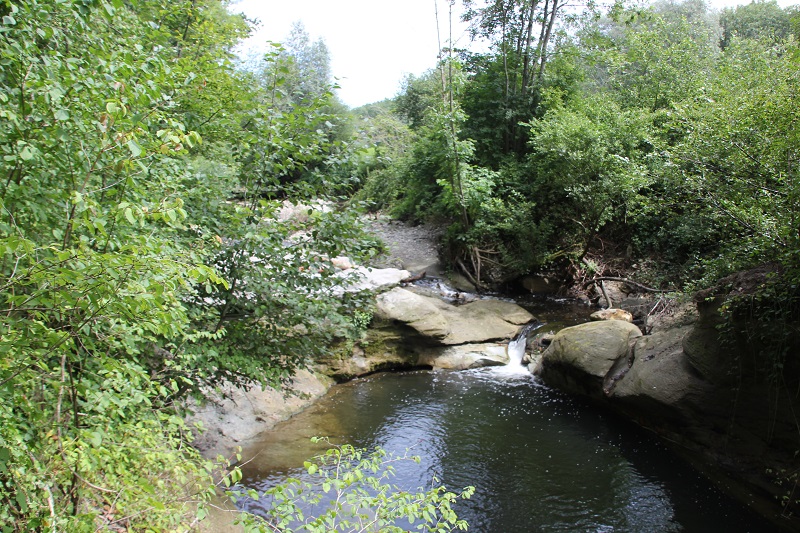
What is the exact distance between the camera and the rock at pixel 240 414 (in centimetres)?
639

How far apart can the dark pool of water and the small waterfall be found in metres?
1.14

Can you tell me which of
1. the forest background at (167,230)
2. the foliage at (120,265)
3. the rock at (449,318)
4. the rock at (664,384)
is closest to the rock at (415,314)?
the rock at (449,318)

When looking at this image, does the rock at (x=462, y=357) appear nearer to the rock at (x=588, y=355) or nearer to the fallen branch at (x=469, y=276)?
the rock at (x=588, y=355)

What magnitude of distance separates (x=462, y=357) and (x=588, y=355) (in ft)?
9.07

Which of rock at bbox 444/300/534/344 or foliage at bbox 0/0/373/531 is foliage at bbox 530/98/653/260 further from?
foliage at bbox 0/0/373/531

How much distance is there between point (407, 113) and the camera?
105 ft

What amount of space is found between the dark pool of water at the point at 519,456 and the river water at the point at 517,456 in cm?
1

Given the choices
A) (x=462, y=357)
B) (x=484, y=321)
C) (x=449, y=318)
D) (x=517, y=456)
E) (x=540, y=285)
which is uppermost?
(x=540, y=285)

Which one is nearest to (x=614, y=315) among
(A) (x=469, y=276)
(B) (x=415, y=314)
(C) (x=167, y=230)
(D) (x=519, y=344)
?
(D) (x=519, y=344)

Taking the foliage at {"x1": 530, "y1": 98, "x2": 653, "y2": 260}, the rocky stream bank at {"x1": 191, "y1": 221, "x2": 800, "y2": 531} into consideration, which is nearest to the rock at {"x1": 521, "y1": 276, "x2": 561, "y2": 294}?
the foliage at {"x1": 530, "y1": 98, "x2": 653, "y2": 260}

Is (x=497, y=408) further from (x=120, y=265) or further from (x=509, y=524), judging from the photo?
(x=120, y=265)

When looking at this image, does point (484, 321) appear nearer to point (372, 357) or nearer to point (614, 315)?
point (614, 315)

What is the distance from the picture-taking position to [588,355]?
838 cm

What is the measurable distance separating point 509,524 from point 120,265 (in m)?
4.79
